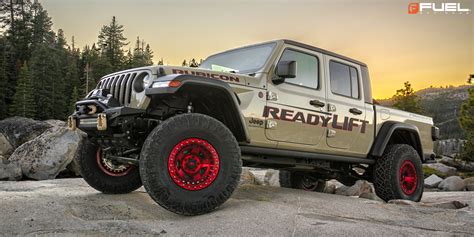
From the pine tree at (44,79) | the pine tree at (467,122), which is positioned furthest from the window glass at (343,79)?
the pine tree at (44,79)

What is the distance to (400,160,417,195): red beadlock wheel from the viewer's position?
7.52m

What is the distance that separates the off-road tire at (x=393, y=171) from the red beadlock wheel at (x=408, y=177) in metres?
0.02

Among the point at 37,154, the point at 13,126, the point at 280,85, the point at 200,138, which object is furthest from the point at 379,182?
the point at 13,126

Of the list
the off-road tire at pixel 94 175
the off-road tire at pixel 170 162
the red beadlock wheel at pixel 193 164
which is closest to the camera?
the off-road tire at pixel 170 162

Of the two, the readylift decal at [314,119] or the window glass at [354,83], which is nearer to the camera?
the readylift decal at [314,119]

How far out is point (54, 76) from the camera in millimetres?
63062

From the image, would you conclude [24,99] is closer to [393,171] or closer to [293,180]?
[293,180]

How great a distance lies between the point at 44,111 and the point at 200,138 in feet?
199

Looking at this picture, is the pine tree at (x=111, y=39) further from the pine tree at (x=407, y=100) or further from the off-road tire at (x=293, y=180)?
the off-road tire at (x=293, y=180)

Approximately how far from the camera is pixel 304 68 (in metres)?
6.30

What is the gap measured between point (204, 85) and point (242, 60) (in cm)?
165

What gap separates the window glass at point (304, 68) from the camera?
6.08 meters

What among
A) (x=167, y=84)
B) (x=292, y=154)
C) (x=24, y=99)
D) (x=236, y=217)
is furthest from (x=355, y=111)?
(x=24, y=99)

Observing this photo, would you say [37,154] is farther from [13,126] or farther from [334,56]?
[13,126]
